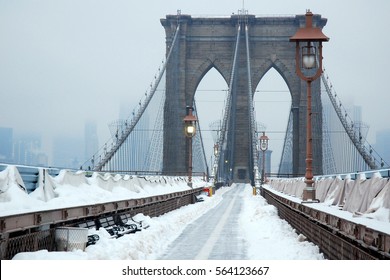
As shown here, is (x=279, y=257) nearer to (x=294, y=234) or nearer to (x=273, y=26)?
(x=294, y=234)

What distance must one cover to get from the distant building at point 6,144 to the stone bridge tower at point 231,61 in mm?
74754

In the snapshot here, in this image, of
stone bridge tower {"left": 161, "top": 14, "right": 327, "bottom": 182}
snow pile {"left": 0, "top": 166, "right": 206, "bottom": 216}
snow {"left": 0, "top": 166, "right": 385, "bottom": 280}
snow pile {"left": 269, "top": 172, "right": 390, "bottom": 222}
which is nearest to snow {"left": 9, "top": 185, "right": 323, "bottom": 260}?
snow {"left": 0, "top": 166, "right": 385, "bottom": 280}

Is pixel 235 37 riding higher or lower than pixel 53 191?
higher

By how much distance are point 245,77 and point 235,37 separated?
6.13 meters

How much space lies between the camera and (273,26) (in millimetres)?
98562

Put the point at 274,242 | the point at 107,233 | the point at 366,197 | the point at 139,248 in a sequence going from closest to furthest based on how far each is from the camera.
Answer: the point at 366,197 < the point at 139,248 < the point at 107,233 < the point at 274,242

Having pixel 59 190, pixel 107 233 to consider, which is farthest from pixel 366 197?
pixel 59 190

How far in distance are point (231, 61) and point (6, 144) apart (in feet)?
293

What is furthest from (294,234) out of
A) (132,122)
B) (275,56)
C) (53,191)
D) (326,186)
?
(275,56)

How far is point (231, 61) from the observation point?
99125 millimetres

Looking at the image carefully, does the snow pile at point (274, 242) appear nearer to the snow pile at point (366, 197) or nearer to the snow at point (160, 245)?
the snow at point (160, 245)

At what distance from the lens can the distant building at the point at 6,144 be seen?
35.7 ft

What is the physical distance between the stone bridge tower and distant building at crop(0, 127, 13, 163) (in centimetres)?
7475

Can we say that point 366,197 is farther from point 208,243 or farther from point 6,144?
point 6,144
